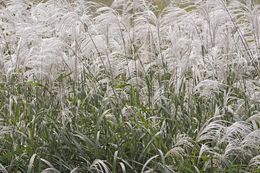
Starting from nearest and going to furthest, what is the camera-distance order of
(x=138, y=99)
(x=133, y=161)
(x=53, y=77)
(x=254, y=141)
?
(x=254, y=141) → (x=133, y=161) → (x=53, y=77) → (x=138, y=99)

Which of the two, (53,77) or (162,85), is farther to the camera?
(162,85)

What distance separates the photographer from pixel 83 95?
4.70 m

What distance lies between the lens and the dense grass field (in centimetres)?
380

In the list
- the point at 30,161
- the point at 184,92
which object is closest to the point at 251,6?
the point at 184,92

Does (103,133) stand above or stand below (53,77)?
below

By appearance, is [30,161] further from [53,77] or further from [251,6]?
[251,6]

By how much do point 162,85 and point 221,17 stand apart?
29.0 inches

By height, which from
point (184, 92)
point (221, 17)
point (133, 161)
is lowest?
point (133, 161)

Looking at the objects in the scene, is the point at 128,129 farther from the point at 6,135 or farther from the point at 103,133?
the point at 6,135

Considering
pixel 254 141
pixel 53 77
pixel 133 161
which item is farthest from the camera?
pixel 53 77

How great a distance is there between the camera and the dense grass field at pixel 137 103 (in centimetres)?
380

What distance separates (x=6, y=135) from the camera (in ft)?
14.1

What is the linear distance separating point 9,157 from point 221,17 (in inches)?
78.8

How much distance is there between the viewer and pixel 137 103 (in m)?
4.55
